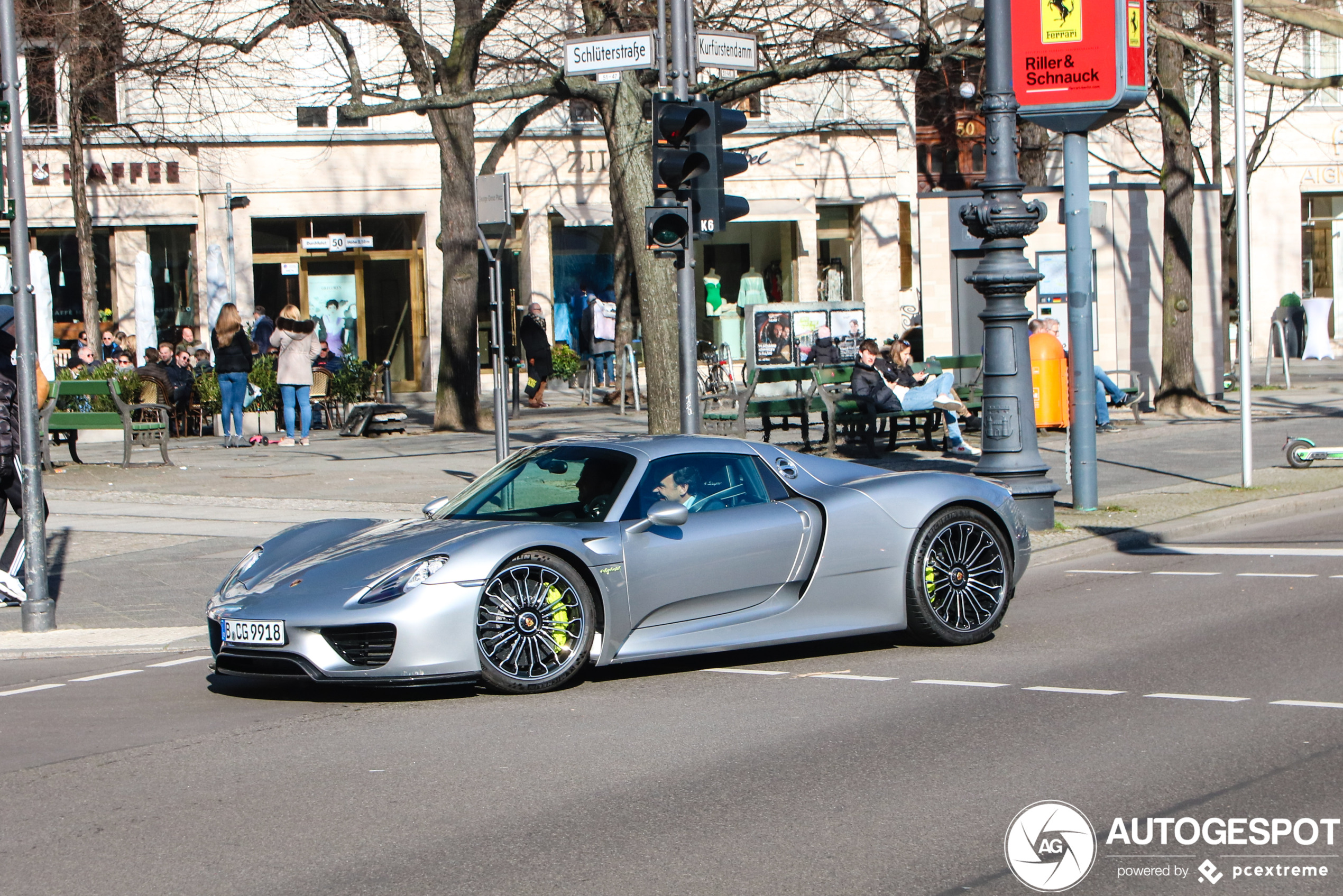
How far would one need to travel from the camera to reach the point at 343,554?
304 inches

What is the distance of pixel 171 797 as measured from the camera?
5.88 m

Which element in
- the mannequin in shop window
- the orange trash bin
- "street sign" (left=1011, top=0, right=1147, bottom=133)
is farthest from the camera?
the mannequin in shop window

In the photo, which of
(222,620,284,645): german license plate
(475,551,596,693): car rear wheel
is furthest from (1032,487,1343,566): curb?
(222,620,284,645): german license plate

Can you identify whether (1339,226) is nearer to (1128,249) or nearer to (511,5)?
(1128,249)

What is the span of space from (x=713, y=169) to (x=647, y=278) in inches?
137

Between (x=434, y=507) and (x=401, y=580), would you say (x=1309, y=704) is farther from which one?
(x=434, y=507)

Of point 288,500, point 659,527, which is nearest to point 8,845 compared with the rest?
point 659,527

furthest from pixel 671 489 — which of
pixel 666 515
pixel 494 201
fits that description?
pixel 494 201

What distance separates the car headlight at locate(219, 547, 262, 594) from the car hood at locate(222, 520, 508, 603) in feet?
0.12

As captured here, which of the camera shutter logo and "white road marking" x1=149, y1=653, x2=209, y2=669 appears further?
"white road marking" x1=149, y1=653, x2=209, y2=669

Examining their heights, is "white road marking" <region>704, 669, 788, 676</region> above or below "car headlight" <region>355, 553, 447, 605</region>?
below

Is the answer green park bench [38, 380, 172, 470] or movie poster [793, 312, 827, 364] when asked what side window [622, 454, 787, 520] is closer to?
green park bench [38, 380, 172, 470]

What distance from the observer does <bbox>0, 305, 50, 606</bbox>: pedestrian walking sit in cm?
1065

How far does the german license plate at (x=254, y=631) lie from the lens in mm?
7258
